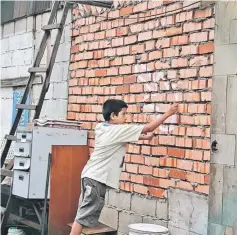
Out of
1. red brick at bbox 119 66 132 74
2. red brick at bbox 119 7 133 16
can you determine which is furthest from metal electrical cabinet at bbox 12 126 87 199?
red brick at bbox 119 7 133 16

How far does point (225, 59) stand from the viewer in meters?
4.20

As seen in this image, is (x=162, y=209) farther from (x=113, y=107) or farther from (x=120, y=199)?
(x=113, y=107)

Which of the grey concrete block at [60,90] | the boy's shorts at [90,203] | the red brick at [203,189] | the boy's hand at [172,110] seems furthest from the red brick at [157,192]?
the grey concrete block at [60,90]

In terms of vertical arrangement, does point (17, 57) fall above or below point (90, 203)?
above

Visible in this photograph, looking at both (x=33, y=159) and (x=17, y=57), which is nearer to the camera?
(x=33, y=159)

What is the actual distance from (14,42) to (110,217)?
12.1 feet

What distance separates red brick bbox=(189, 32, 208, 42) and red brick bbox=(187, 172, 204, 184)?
129 cm

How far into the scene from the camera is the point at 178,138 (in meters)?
4.62

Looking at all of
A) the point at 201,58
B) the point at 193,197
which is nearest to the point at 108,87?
the point at 201,58

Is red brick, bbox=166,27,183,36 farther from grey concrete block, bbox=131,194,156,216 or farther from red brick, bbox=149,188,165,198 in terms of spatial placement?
grey concrete block, bbox=131,194,156,216

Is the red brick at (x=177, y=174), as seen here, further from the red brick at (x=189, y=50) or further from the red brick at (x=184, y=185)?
the red brick at (x=189, y=50)

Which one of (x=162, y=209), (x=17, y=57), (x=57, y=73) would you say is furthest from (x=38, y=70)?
(x=162, y=209)

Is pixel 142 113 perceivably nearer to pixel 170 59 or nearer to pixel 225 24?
pixel 170 59

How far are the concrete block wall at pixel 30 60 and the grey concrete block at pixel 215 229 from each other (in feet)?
9.15
